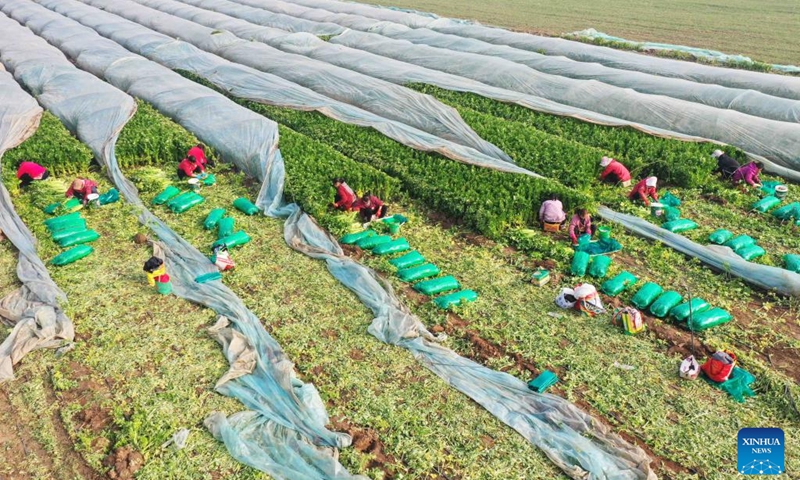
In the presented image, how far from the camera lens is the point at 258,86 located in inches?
734

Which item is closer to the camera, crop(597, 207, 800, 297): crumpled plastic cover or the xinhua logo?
the xinhua logo

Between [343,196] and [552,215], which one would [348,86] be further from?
[552,215]

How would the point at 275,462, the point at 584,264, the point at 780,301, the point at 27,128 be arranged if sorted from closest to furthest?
1. the point at 275,462
2. the point at 780,301
3. the point at 584,264
4. the point at 27,128

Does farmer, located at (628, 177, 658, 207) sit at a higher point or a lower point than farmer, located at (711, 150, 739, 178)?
lower

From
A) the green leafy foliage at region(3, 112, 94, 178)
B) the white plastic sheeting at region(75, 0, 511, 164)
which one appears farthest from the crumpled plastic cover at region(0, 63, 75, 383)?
the white plastic sheeting at region(75, 0, 511, 164)

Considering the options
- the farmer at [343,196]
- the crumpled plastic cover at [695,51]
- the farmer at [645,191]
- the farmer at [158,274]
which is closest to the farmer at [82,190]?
the farmer at [158,274]

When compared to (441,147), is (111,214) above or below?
below

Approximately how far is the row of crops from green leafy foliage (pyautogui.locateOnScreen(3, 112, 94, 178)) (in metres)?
0.08

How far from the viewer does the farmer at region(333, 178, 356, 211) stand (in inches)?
465

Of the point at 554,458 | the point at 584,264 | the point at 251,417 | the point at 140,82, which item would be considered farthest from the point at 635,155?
the point at 140,82

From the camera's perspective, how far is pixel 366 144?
48.8ft

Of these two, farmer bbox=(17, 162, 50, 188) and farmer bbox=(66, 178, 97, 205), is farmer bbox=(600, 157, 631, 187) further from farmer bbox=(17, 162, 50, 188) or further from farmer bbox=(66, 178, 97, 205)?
farmer bbox=(17, 162, 50, 188)

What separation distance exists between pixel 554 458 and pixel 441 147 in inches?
347

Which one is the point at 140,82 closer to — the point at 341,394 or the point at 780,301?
the point at 341,394
